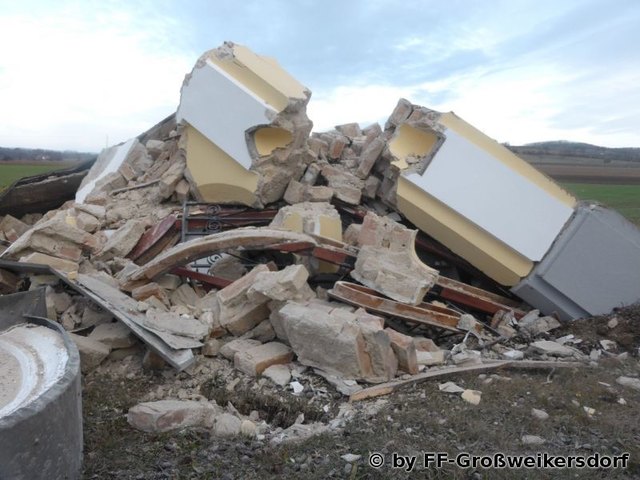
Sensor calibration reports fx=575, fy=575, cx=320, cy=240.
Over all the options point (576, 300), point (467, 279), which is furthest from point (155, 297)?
point (576, 300)

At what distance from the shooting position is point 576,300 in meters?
6.06

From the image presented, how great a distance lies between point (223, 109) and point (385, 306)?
9.71 ft

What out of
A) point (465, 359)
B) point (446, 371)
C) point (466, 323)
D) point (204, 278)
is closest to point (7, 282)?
point (204, 278)

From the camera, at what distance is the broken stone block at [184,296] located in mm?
5484

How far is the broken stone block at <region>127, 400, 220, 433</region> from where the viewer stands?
3537 millimetres

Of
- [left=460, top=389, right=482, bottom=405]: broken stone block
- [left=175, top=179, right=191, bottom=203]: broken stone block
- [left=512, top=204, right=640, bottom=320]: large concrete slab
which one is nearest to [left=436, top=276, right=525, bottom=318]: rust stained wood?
[left=512, top=204, right=640, bottom=320]: large concrete slab

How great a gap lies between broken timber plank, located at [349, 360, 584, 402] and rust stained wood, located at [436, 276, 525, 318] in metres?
1.17

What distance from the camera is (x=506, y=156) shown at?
6.32 meters

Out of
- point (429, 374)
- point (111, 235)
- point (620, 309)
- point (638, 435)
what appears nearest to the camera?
point (638, 435)

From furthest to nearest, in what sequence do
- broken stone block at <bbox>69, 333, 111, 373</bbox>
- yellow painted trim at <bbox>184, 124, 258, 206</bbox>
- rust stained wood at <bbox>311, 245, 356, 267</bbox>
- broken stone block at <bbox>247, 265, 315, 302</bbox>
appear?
yellow painted trim at <bbox>184, 124, 258, 206</bbox>, rust stained wood at <bbox>311, 245, 356, 267</bbox>, broken stone block at <bbox>247, 265, 315, 302</bbox>, broken stone block at <bbox>69, 333, 111, 373</bbox>

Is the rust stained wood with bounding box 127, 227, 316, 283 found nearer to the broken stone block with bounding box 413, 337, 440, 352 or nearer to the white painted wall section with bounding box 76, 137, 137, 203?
the broken stone block with bounding box 413, 337, 440, 352

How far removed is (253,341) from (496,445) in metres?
2.23

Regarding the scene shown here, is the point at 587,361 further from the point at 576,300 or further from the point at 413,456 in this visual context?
the point at 413,456

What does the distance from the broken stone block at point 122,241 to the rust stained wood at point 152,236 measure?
3.0 inches
